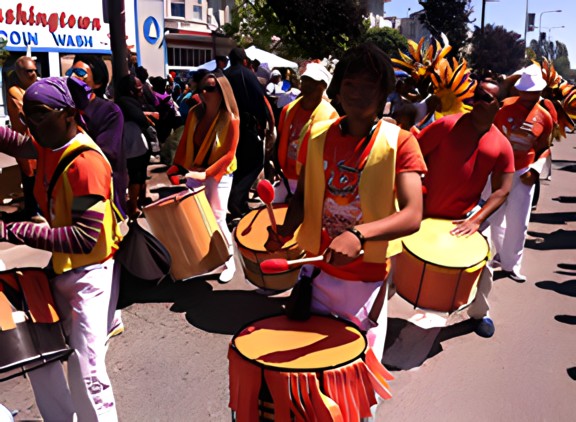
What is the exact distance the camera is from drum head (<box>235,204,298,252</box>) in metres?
4.36

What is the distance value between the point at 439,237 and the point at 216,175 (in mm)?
2268

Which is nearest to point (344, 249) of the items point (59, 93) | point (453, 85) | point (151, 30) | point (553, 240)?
point (59, 93)

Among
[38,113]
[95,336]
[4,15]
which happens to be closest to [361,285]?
[95,336]

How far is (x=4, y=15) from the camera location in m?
17.1

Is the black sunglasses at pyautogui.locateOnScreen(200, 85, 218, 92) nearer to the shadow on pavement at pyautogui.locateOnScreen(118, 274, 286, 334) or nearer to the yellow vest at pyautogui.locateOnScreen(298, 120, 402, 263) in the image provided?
the shadow on pavement at pyautogui.locateOnScreen(118, 274, 286, 334)

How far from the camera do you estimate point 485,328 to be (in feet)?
15.7

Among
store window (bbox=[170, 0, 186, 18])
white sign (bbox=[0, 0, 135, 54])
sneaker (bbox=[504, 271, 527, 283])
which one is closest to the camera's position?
sneaker (bbox=[504, 271, 527, 283])

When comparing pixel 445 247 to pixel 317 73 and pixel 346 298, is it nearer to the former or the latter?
pixel 346 298

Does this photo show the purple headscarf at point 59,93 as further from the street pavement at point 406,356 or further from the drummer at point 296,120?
the drummer at point 296,120

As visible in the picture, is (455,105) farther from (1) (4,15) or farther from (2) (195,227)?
(1) (4,15)

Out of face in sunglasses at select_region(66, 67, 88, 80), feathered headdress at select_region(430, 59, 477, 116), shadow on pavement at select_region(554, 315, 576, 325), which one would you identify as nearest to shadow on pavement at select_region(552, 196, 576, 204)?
shadow on pavement at select_region(554, 315, 576, 325)

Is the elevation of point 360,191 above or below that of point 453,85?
below

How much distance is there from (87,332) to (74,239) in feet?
1.51

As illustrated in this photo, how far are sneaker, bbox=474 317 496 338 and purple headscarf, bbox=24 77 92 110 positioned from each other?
3.49 meters
